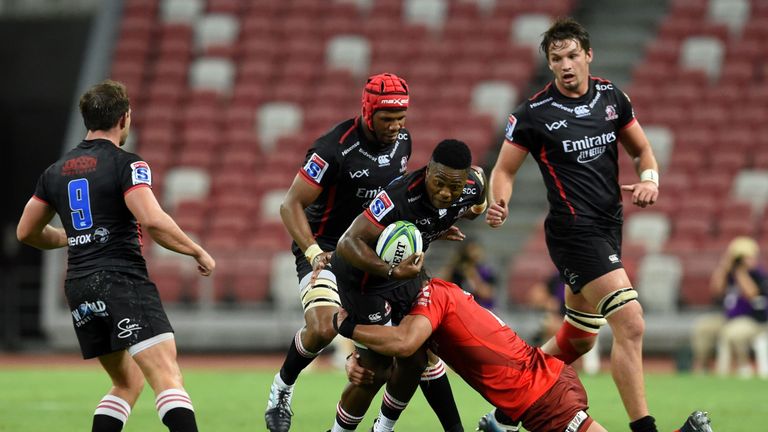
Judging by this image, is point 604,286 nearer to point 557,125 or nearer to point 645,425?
point 645,425

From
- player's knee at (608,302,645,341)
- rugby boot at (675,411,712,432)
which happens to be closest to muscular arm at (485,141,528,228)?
player's knee at (608,302,645,341)

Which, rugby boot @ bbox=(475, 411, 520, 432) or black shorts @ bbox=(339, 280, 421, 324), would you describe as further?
rugby boot @ bbox=(475, 411, 520, 432)

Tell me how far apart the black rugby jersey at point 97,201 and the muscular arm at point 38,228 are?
0.47ft

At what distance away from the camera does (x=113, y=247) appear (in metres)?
6.48

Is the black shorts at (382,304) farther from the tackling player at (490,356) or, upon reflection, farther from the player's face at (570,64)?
the player's face at (570,64)

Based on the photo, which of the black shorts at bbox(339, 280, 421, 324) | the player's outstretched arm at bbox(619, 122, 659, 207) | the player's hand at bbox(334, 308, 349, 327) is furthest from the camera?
the player's outstretched arm at bbox(619, 122, 659, 207)

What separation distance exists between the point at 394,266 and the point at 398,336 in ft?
1.24

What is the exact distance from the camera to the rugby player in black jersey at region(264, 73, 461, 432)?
748 cm

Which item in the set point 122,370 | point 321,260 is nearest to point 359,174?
point 321,260

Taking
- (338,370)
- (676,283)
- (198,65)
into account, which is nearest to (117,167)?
(338,370)

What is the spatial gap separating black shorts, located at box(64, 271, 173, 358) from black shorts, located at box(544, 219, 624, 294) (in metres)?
2.68

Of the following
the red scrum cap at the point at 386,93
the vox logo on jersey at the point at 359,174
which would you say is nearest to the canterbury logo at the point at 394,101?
the red scrum cap at the point at 386,93

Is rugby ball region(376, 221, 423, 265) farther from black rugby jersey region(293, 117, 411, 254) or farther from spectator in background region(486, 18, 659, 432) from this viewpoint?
black rugby jersey region(293, 117, 411, 254)

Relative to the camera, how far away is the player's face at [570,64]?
773cm
